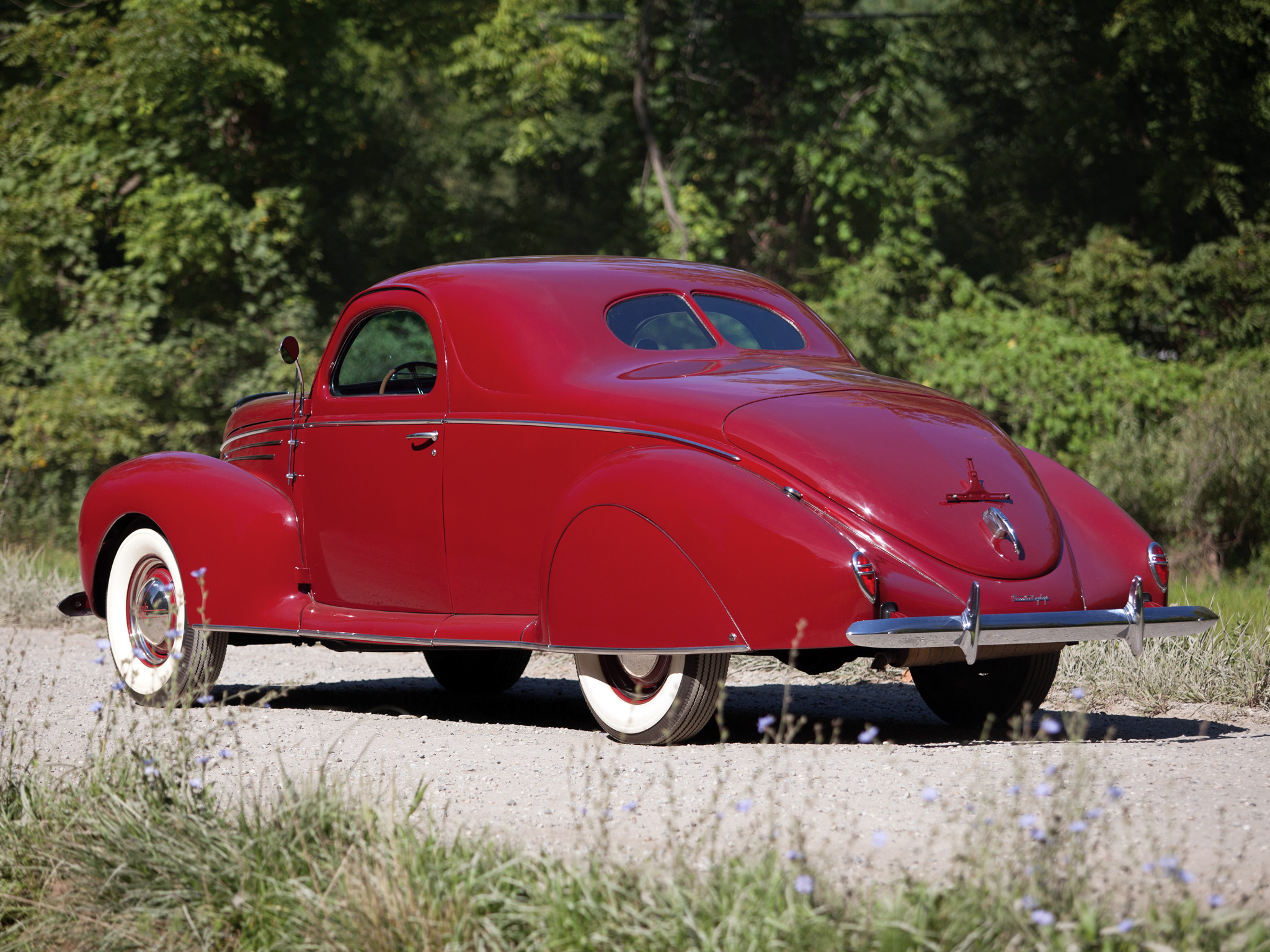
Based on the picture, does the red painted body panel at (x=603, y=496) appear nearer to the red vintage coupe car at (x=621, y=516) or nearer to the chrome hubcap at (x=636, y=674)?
the red vintage coupe car at (x=621, y=516)

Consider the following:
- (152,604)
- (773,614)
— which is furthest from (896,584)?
(152,604)

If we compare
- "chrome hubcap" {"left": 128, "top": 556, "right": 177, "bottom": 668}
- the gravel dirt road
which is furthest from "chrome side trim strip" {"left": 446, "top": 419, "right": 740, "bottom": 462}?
"chrome hubcap" {"left": 128, "top": 556, "right": 177, "bottom": 668}

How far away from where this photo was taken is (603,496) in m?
4.73

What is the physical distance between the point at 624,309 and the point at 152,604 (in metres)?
2.72

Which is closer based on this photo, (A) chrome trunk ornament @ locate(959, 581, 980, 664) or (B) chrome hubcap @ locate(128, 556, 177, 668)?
(A) chrome trunk ornament @ locate(959, 581, 980, 664)

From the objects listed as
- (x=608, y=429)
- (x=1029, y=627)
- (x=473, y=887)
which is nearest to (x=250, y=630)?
(x=608, y=429)

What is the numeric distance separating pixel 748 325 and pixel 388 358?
5.36ft

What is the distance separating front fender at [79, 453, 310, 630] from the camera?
238 inches

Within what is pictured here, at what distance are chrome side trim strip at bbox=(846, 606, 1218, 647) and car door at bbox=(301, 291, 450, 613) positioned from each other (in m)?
1.98

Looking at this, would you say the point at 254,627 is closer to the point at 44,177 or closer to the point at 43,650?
the point at 43,650

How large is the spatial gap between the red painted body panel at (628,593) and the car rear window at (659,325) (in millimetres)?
1050

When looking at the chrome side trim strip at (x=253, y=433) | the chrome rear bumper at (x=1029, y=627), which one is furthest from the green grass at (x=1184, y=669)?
the chrome side trim strip at (x=253, y=433)

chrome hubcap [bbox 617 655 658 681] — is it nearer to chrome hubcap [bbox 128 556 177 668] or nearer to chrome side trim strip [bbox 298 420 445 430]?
chrome side trim strip [bbox 298 420 445 430]

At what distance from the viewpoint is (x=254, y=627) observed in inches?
235
